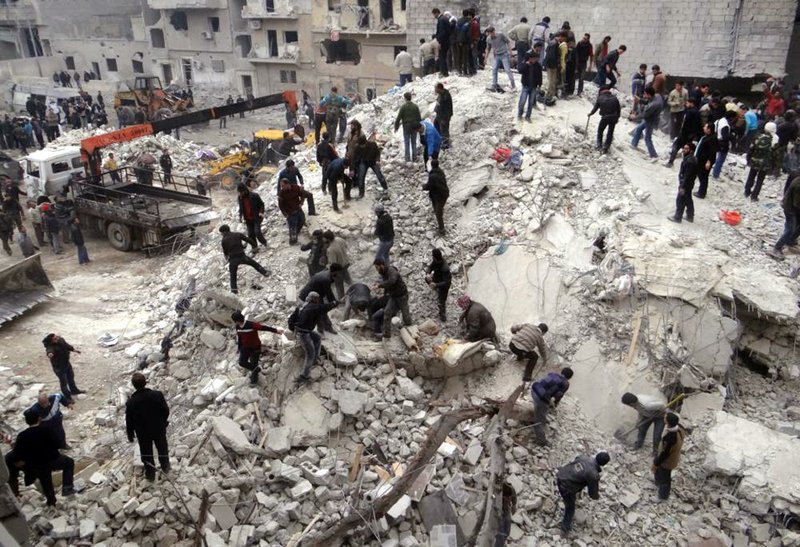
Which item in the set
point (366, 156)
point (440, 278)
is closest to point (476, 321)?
point (440, 278)

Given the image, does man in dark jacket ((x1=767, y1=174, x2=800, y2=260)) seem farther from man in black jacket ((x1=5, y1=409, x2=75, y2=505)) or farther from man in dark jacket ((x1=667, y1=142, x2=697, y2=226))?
man in black jacket ((x1=5, y1=409, x2=75, y2=505))

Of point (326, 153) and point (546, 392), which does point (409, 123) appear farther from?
point (546, 392)

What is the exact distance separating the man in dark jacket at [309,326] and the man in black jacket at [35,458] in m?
2.85

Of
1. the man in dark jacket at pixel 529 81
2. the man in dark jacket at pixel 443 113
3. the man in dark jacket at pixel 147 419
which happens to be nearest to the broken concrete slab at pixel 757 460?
the man in dark jacket at pixel 147 419

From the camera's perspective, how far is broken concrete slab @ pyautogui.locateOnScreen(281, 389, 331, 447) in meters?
7.55

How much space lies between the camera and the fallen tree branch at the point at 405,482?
6262 millimetres

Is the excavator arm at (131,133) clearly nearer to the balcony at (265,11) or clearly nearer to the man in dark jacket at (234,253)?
the man in dark jacket at (234,253)

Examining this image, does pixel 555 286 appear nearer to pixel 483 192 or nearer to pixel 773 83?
pixel 483 192

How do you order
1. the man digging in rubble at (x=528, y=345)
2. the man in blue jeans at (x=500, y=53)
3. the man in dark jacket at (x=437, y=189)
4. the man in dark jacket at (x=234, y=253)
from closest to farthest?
Answer: the man digging in rubble at (x=528, y=345) → the man in dark jacket at (x=234, y=253) → the man in dark jacket at (x=437, y=189) → the man in blue jeans at (x=500, y=53)

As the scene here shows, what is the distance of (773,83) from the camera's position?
15703mm

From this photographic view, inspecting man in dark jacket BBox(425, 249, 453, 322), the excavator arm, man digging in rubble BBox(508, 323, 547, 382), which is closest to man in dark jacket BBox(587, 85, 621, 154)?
man in dark jacket BBox(425, 249, 453, 322)

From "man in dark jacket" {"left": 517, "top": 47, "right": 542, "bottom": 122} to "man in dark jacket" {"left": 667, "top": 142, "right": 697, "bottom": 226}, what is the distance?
3.35 meters

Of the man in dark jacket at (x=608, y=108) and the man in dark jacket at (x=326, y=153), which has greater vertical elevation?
the man in dark jacket at (x=608, y=108)

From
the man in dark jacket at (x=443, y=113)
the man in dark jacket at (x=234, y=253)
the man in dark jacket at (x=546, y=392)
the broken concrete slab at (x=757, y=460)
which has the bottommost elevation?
the broken concrete slab at (x=757, y=460)
